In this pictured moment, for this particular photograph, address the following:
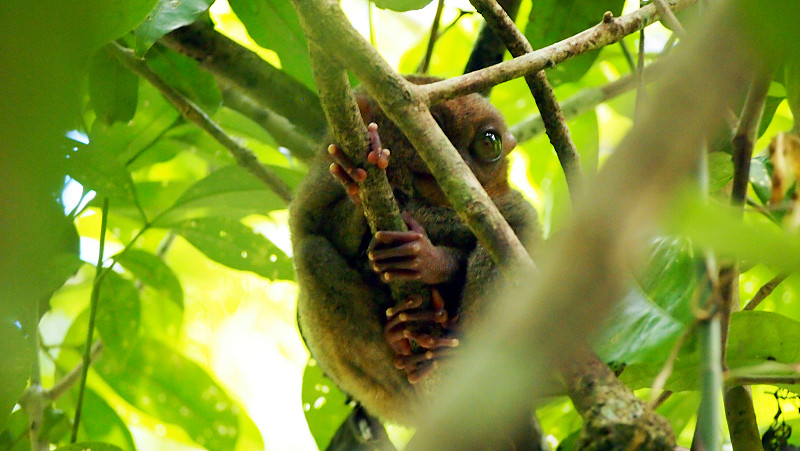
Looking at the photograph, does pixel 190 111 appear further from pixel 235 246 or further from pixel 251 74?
pixel 235 246

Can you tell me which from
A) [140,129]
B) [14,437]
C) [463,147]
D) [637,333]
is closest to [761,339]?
[637,333]

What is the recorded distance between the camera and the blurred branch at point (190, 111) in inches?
128

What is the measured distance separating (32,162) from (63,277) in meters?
2.75

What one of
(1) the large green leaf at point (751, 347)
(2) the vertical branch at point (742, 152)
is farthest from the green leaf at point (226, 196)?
(2) the vertical branch at point (742, 152)

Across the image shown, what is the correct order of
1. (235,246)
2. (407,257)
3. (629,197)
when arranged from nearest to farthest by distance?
(629,197) → (407,257) → (235,246)

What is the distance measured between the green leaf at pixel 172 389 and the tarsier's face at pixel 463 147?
1.42 metres

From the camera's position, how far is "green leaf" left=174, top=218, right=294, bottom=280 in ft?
11.5

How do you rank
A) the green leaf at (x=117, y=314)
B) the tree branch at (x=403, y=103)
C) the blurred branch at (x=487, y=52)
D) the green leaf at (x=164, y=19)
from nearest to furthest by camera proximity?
1. the tree branch at (x=403, y=103)
2. the green leaf at (x=164, y=19)
3. the green leaf at (x=117, y=314)
4. the blurred branch at (x=487, y=52)

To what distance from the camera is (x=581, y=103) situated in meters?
3.86

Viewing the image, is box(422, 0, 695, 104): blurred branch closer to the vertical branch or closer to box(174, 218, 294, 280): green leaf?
the vertical branch

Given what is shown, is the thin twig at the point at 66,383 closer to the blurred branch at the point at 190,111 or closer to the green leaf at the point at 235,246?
the green leaf at the point at 235,246

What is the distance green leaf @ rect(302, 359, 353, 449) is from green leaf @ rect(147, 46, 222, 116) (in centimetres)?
132

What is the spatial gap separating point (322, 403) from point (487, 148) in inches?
56.8

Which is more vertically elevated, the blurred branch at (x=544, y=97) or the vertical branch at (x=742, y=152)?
the blurred branch at (x=544, y=97)
